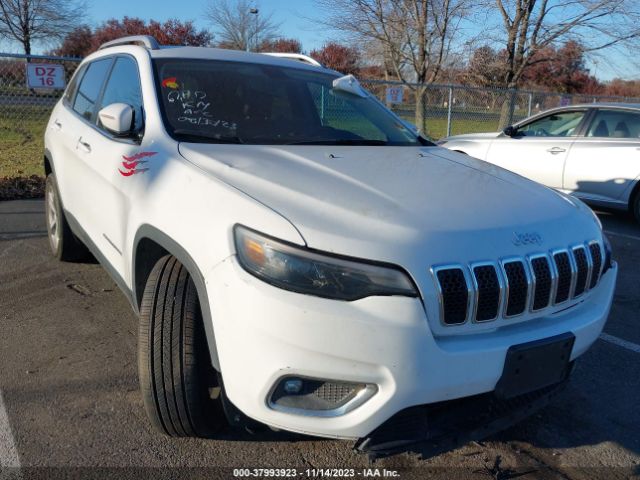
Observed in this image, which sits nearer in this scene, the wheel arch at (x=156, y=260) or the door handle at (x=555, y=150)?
the wheel arch at (x=156, y=260)

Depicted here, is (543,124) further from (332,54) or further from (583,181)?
(332,54)

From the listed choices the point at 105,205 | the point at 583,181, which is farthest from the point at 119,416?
the point at 583,181

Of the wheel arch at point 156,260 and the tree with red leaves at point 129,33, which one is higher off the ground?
the tree with red leaves at point 129,33

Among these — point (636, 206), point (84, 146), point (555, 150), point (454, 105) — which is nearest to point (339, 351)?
point (84, 146)

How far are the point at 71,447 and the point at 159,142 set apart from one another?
1404mm

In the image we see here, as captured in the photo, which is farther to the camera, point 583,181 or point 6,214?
point 583,181

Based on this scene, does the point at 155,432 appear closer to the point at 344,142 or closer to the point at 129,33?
the point at 344,142

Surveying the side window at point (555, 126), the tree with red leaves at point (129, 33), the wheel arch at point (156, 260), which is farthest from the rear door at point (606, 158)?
the tree with red leaves at point (129, 33)

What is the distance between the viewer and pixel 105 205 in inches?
123

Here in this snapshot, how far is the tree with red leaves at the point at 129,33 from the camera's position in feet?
119

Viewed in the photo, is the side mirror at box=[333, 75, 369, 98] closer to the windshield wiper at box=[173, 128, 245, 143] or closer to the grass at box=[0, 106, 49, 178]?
the windshield wiper at box=[173, 128, 245, 143]

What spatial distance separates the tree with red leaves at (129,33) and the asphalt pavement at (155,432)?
34.7 metres

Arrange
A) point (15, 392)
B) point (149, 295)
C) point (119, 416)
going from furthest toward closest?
point (15, 392) → point (119, 416) → point (149, 295)

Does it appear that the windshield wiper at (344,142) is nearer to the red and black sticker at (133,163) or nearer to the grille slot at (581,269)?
the red and black sticker at (133,163)
